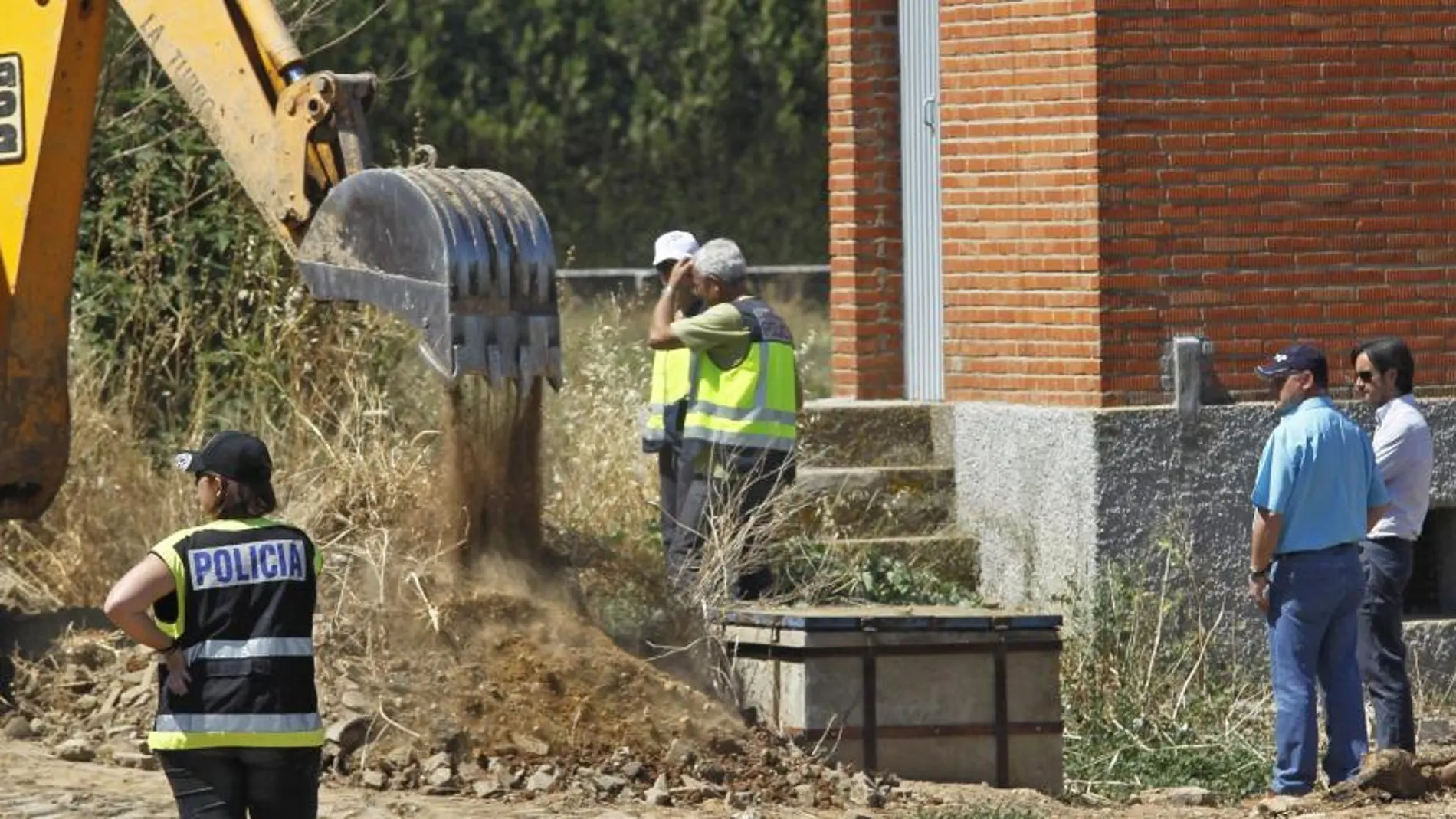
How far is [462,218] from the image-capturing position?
996cm

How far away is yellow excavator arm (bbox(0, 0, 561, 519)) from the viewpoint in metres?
9.96

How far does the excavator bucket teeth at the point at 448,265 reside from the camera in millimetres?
9883

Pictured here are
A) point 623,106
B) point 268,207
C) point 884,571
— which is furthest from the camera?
point 623,106

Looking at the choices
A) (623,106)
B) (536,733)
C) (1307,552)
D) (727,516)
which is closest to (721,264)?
(727,516)

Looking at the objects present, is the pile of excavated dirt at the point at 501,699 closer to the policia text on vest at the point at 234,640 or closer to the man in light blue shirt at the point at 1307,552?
the man in light blue shirt at the point at 1307,552

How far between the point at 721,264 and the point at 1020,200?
240cm

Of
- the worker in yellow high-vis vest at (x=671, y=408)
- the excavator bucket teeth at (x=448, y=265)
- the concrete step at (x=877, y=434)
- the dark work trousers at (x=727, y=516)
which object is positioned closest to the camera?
the excavator bucket teeth at (x=448, y=265)

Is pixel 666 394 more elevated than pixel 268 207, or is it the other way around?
pixel 268 207

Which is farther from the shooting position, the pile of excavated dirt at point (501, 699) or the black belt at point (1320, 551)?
the black belt at point (1320, 551)

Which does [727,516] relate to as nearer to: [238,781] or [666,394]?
[666,394]

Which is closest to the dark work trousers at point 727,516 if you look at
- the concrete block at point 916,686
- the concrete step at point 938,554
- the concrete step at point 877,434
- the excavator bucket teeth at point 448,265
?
the concrete block at point 916,686

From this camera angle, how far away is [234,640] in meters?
7.69

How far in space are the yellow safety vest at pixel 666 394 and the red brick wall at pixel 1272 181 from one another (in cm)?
216

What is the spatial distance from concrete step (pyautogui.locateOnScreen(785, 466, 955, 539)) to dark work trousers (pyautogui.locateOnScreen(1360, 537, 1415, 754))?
3.03 m
